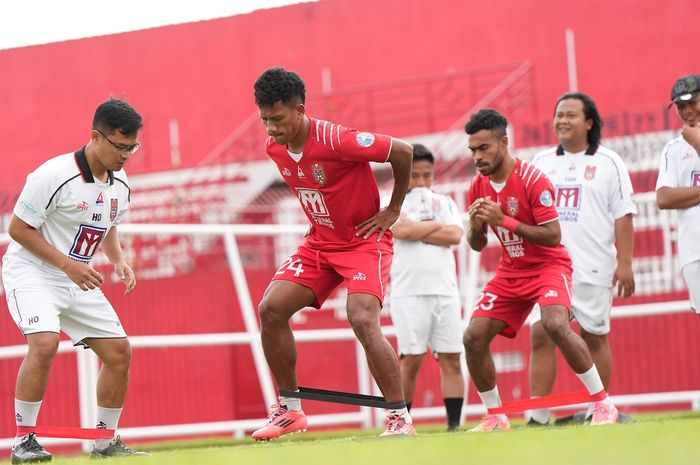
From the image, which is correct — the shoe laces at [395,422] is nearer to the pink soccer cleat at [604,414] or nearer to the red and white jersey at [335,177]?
the red and white jersey at [335,177]

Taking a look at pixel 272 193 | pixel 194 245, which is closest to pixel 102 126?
pixel 194 245

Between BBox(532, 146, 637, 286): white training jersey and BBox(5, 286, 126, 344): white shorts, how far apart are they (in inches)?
127

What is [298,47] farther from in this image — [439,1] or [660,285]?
[660,285]

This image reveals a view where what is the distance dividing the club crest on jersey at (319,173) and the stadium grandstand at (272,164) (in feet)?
12.3

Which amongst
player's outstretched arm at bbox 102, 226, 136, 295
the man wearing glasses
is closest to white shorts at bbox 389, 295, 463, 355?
player's outstretched arm at bbox 102, 226, 136, 295

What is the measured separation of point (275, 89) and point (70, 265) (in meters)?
1.47

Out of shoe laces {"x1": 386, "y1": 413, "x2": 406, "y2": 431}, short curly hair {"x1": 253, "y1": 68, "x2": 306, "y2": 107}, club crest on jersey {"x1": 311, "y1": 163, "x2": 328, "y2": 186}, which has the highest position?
short curly hair {"x1": 253, "y1": 68, "x2": 306, "y2": 107}

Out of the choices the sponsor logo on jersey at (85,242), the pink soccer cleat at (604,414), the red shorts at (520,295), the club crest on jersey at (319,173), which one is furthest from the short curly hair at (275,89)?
the pink soccer cleat at (604,414)

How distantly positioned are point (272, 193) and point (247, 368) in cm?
1051

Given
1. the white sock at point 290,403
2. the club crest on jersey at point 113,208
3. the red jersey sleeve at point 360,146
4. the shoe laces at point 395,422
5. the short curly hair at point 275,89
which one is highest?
the short curly hair at point 275,89

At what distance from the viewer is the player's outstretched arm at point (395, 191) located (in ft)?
21.5

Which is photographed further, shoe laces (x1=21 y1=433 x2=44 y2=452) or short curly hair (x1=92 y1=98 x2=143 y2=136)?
short curly hair (x1=92 y1=98 x2=143 y2=136)

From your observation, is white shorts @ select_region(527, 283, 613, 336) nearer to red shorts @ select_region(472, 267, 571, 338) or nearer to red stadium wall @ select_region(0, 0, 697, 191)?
red shorts @ select_region(472, 267, 571, 338)

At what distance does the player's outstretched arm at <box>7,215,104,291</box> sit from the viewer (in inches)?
251
